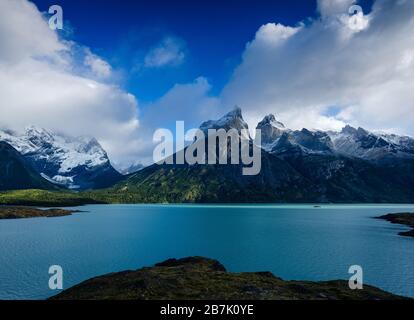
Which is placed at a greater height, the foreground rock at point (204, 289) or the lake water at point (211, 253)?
the foreground rock at point (204, 289)

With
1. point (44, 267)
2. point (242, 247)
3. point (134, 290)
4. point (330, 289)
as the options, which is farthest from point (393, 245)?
point (44, 267)

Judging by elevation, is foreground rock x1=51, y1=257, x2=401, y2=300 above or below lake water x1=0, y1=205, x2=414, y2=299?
above

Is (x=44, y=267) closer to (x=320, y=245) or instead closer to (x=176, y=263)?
(x=176, y=263)

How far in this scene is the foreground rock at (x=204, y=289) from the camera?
164 feet

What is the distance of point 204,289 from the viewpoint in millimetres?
54125

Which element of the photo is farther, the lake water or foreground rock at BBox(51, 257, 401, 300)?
the lake water

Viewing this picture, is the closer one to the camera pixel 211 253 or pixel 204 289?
pixel 204 289

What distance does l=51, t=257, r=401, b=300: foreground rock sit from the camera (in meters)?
49.9

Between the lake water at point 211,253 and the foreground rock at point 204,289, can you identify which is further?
the lake water at point 211,253

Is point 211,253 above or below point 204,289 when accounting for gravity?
below
